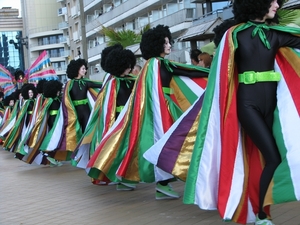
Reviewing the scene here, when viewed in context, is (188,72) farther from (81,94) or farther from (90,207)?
(81,94)

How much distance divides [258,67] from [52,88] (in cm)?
884

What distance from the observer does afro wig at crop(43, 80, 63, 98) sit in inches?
531

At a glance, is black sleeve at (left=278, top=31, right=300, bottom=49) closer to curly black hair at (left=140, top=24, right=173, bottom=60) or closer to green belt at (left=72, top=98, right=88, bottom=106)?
curly black hair at (left=140, top=24, right=173, bottom=60)

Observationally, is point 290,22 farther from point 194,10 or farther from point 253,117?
point 194,10

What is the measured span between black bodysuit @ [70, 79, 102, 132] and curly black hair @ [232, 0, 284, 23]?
6.58 m

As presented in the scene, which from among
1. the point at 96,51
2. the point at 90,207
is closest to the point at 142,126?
the point at 90,207

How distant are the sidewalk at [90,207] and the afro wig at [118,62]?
5.02ft

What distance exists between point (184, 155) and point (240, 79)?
1084mm

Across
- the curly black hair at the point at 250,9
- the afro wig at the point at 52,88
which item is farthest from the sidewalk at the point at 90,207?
the afro wig at the point at 52,88

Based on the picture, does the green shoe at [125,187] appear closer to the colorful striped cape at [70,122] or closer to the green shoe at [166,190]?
the green shoe at [166,190]

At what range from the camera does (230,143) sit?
16.9ft

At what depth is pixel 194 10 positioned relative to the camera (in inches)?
1351

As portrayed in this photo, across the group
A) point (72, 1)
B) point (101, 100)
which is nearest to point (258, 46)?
point (101, 100)

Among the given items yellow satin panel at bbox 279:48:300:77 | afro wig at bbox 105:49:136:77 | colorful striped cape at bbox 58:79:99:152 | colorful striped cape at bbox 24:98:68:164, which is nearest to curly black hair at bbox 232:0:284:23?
yellow satin panel at bbox 279:48:300:77
